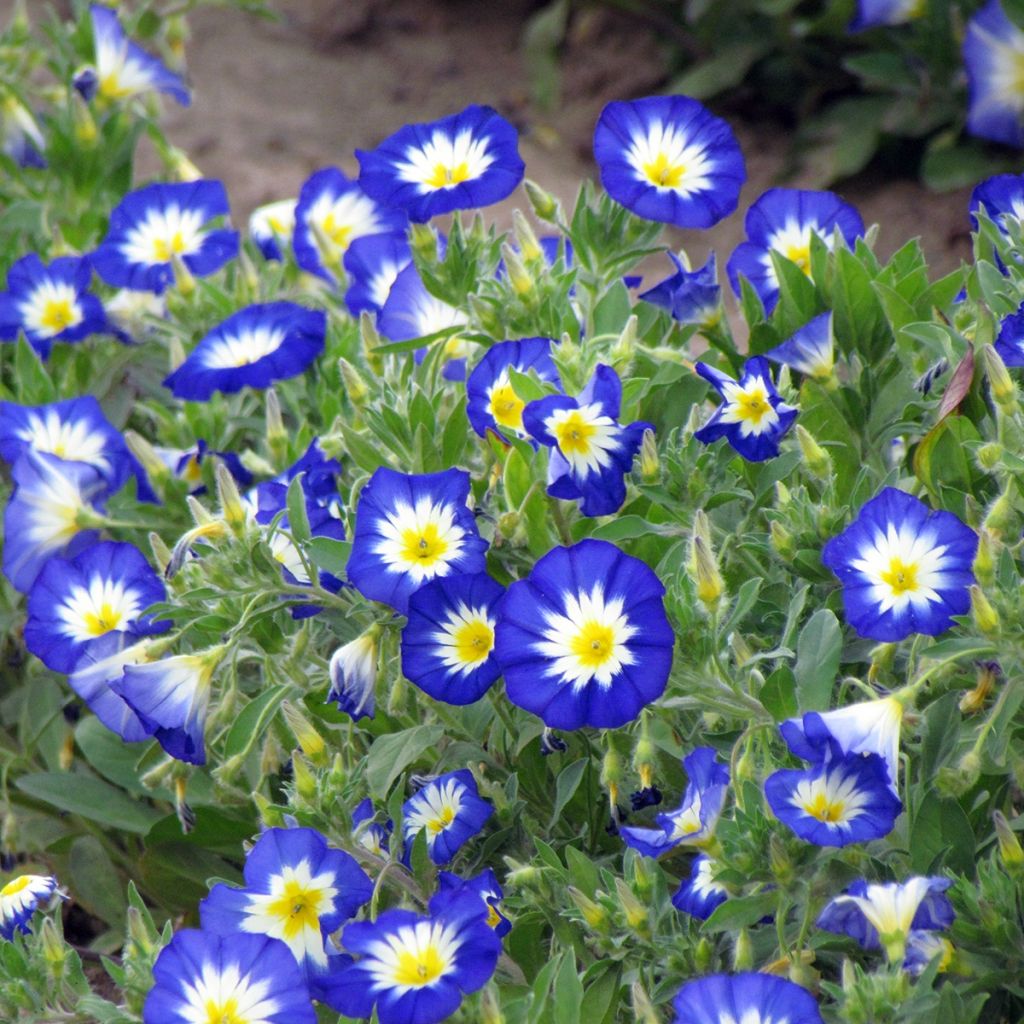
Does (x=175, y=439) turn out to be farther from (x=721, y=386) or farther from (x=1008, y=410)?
(x=1008, y=410)

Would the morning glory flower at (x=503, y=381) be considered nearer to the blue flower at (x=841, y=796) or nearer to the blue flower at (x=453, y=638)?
the blue flower at (x=453, y=638)

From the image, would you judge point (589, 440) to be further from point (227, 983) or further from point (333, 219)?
point (333, 219)

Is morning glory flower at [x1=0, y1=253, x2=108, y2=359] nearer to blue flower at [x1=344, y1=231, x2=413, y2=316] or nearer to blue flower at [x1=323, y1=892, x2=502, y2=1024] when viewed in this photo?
blue flower at [x1=344, y1=231, x2=413, y2=316]

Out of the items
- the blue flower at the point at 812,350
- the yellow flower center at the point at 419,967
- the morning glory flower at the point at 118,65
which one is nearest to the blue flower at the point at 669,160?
the blue flower at the point at 812,350

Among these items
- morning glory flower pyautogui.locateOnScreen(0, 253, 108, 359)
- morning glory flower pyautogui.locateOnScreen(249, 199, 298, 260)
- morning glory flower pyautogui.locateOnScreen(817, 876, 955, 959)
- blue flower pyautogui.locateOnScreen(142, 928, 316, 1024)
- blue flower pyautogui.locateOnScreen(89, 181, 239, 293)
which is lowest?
blue flower pyautogui.locateOnScreen(142, 928, 316, 1024)

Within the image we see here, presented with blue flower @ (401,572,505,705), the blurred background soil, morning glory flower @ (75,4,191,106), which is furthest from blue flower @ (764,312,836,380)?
the blurred background soil

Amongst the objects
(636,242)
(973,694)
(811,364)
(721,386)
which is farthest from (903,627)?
(636,242)
